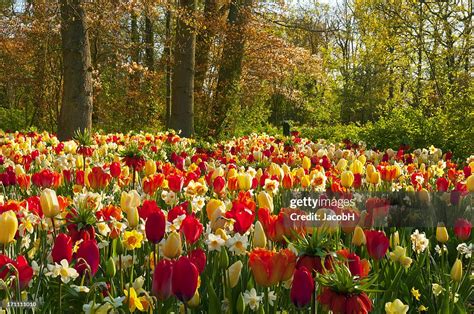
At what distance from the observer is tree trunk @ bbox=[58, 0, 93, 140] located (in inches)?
371

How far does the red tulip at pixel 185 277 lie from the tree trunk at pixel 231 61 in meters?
13.2

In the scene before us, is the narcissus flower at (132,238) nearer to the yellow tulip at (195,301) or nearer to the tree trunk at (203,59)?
the yellow tulip at (195,301)

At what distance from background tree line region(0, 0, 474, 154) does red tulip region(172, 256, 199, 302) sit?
7.50 metres

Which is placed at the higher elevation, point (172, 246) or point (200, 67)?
point (200, 67)

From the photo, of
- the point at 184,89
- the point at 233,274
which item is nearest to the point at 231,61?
the point at 184,89

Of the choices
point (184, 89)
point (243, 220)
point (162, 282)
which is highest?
point (184, 89)

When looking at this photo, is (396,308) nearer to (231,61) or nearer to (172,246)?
(172,246)

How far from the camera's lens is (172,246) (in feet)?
6.10

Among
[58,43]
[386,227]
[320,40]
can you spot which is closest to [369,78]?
[320,40]

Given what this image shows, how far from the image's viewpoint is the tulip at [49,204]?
2.26m

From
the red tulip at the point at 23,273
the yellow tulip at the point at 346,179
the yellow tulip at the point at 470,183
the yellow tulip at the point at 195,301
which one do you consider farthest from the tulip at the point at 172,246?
the yellow tulip at the point at 470,183

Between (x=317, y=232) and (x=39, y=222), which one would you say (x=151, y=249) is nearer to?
(x=39, y=222)

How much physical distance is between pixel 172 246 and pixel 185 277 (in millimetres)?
274

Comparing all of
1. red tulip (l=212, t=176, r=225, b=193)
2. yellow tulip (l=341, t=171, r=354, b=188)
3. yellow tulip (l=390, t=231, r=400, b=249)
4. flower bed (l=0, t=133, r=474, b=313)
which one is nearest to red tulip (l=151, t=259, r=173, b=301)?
flower bed (l=0, t=133, r=474, b=313)
